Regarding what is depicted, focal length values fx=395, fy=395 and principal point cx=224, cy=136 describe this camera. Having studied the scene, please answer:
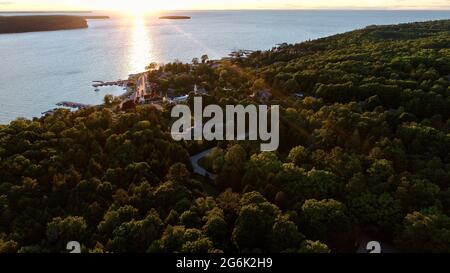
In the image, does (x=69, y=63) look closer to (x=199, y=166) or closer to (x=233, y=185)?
(x=199, y=166)

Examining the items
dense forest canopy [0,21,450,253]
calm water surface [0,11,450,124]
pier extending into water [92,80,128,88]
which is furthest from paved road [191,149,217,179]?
pier extending into water [92,80,128,88]

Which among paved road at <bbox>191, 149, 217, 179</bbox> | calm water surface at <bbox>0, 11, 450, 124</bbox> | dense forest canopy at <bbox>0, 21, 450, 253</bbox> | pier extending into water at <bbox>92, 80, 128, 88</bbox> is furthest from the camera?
pier extending into water at <bbox>92, 80, 128, 88</bbox>

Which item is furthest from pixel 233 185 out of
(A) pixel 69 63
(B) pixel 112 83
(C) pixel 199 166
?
(A) pixel 69 63

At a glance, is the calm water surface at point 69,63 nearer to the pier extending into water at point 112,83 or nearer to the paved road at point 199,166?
the pier extending into water at point 112,83

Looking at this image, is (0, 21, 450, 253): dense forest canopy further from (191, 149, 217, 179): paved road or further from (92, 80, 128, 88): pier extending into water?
(92, 80, 128, 88): pier extending into water

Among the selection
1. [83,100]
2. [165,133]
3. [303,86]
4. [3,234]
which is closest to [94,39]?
[83,100]
